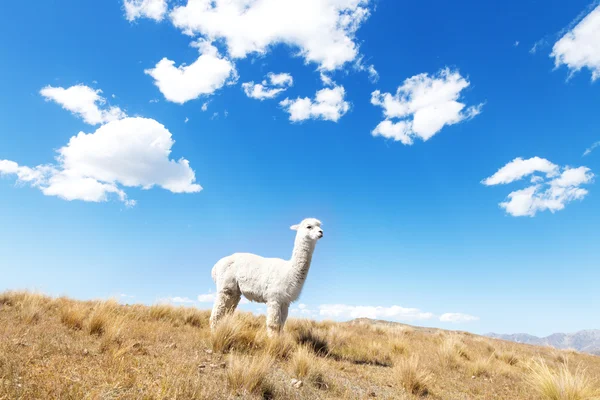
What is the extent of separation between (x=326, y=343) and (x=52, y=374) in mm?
6419

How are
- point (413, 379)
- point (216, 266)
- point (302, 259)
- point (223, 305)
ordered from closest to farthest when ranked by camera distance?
point (413, 379) → point (302, 259) → point (223, 305) → point (216, 266)

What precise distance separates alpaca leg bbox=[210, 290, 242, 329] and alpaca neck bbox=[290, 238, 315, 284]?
1.96m

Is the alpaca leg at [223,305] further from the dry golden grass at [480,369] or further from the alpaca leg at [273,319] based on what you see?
the dry golden grass at [480,369]

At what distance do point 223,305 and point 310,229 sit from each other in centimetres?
306

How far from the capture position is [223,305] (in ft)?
28.8

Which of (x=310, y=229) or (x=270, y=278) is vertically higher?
(x=310, y=229)

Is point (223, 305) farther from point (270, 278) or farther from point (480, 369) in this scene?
point (480, 369)

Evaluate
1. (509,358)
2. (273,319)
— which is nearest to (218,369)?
(273,319)

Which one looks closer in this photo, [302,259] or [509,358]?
[302,259]

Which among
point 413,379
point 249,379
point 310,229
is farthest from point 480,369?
point 249,379

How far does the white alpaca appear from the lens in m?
7.89

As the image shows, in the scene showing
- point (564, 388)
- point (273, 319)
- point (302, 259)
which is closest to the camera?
point (564, 388)

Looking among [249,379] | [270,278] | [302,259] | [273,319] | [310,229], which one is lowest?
[249,379]

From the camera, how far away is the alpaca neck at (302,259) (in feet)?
26.3
